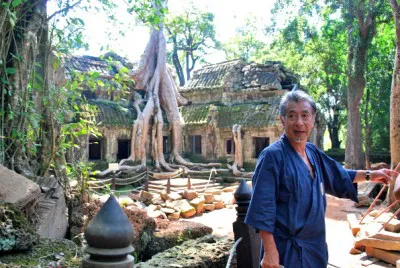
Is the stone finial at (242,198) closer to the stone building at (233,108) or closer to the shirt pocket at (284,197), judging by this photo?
the shirt pocket at (284,197)

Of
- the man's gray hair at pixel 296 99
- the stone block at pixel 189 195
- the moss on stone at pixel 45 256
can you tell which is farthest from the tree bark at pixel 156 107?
the man's gray hair at pixel 296 99

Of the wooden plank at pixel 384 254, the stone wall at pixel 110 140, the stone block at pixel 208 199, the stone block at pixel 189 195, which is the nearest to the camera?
the wooden plank at pixel 384 254

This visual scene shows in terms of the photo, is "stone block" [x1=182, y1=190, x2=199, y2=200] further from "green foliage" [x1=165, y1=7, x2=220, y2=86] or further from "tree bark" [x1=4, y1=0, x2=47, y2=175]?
"green foliage" [x1=165, y1=7, x2=220, y2=86]

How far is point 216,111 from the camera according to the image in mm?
20000

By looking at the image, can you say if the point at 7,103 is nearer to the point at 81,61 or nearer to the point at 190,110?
the point at 81,61

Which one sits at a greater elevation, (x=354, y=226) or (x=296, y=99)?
(x=296, y=99)

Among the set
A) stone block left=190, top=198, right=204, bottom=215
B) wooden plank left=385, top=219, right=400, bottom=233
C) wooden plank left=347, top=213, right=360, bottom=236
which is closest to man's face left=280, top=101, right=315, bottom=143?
wooden plank left=385, top=219, right=400, bottom=233

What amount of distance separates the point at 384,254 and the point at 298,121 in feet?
14.8

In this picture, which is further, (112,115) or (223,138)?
(223,138)

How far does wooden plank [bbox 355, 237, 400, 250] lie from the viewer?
5.66 m

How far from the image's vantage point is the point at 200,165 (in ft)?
60.7

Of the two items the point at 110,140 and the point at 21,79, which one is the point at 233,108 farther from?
the point at 21,79

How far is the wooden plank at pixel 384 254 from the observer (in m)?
5.64

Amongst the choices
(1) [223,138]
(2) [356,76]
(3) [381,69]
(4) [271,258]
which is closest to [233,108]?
(1) [223,138]
